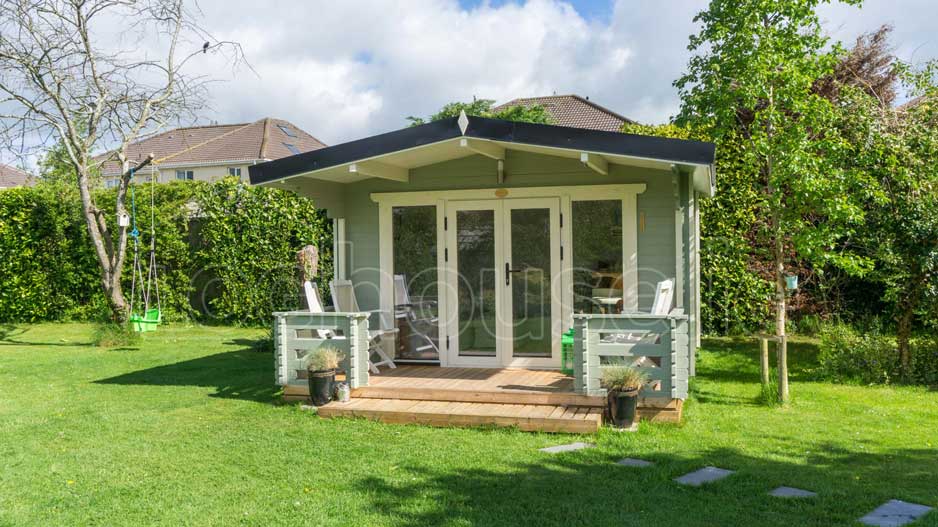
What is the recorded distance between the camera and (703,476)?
14.3 ft

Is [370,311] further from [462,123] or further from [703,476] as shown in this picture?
[703,476]

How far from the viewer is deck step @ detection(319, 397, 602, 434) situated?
5523mm

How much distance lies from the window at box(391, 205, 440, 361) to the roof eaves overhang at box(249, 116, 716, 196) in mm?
1108

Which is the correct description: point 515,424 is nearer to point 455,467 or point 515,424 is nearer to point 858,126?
point 455,467

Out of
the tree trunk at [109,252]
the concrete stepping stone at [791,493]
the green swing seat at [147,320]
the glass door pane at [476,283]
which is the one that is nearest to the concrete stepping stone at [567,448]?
the concrete stepping stone at [791,493]

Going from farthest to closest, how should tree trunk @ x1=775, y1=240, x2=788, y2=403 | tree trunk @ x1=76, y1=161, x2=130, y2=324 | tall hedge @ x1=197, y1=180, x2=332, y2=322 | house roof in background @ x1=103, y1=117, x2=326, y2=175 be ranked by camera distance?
1. house roof in background @ x1=103, y1=117, x2=326, y2=175
2. tall hedge @ x1=197, y1=180, x2=332, y2=322
3. tree trunk @ x1=76, y1=161, x2=130, y2=324
4. tree trunk @ x1=775, y1=240, x2=788, y2=403

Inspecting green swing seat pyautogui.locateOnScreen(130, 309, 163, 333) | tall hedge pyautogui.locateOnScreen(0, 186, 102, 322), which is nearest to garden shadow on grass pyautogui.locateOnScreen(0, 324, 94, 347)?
tall hedge pyautogui.locateOnScreen(0, 186, 102, 322)

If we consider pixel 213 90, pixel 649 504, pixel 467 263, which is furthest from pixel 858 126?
pixel 213 90

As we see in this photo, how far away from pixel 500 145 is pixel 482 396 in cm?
226

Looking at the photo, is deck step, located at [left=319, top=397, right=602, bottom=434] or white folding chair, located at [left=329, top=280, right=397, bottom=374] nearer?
deck step, located at [left=319, top=397, right=602, bottom=434]

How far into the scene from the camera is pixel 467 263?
7.59m

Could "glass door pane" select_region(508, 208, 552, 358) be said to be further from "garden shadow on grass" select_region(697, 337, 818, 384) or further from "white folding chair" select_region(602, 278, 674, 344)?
"garden shadow on grass" select_region(697, 337, 818, 384)

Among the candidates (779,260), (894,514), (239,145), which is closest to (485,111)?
(239,145)

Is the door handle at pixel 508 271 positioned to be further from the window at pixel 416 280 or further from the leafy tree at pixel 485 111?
the leafy tree at pixel 485 111
